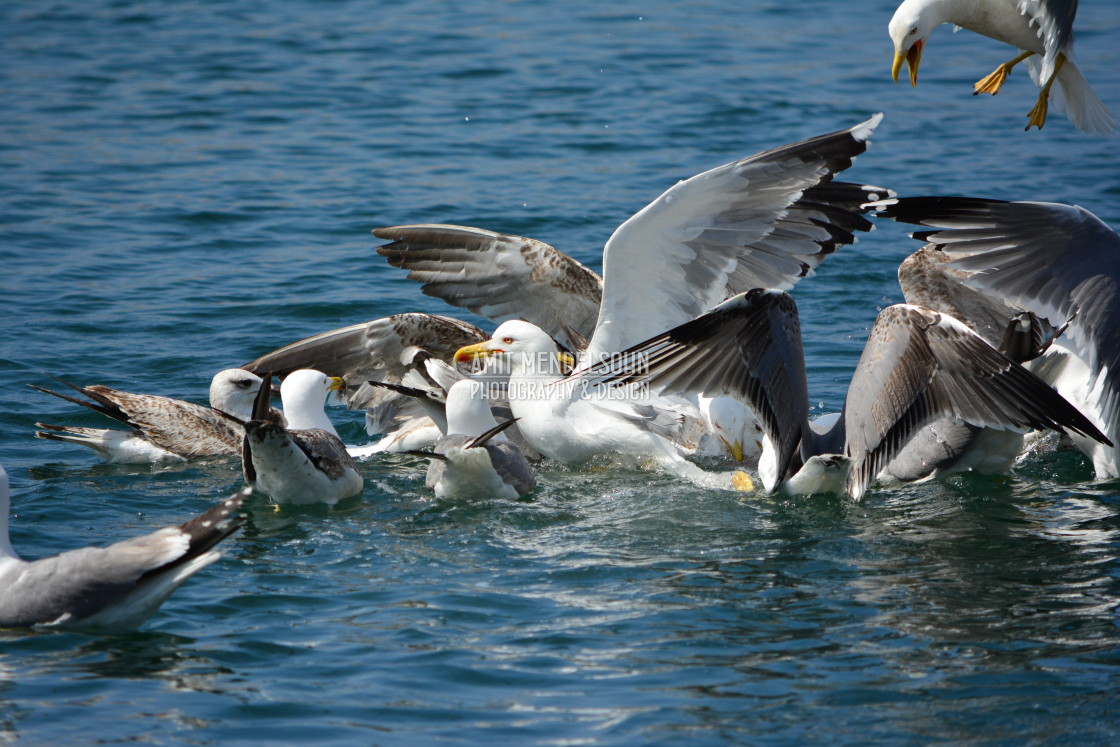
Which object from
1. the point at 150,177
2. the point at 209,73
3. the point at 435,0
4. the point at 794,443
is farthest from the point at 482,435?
the point at 435,0

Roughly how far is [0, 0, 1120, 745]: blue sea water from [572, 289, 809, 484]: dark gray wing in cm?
56

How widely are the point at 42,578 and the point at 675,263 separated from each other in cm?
396

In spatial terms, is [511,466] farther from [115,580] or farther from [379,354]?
[115,580]

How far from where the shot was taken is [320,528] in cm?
687

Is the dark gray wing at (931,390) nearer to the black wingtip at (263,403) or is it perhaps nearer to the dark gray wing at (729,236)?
the dark gray wing at (729,236)

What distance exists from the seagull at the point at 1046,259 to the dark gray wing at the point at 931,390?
723 mm

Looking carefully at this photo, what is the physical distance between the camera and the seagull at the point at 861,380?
6570mm

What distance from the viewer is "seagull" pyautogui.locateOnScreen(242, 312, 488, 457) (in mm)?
8914

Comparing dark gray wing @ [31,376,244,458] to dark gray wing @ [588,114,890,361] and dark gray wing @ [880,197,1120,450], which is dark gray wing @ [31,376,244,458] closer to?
dark gray wing @ [588,114,890,361]

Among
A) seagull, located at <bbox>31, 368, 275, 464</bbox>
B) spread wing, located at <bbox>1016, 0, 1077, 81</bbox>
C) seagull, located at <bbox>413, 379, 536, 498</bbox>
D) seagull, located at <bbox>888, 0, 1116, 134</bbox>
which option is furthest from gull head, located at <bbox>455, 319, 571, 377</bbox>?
spread wing, located at <bbox>1016, 0, 1077, 81</bbox>

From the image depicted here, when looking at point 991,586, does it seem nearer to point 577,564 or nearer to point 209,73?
point 577,564

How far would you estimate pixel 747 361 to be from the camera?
679cm

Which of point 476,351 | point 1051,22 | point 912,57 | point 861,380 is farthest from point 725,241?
point 1051,22

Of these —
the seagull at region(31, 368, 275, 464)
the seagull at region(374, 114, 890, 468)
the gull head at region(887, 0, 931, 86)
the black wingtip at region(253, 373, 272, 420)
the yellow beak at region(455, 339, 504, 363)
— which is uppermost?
the gull head at region(887, 0, 931, 86)
